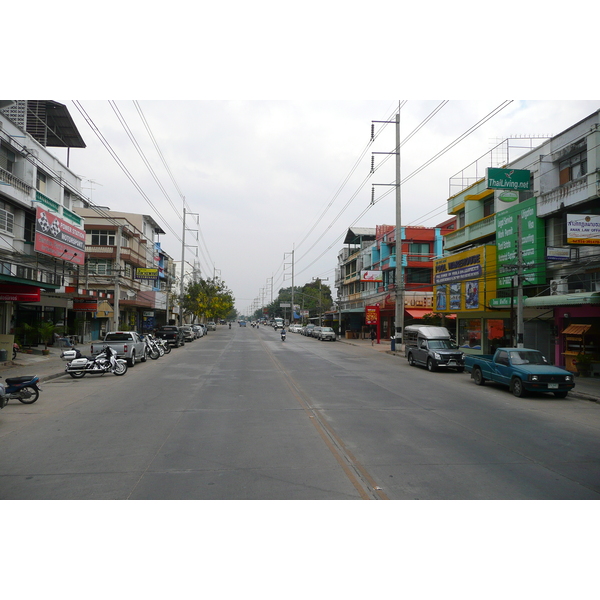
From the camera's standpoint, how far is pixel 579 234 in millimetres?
19078

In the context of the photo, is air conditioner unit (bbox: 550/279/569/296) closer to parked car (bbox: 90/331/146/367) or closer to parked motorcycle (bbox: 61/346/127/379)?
parked motorcycle (bbox: 61/346/127/379)

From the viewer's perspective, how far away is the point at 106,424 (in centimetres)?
1059

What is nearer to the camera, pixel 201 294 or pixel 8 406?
pixel 8 406

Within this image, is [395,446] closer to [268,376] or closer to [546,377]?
[546,377]

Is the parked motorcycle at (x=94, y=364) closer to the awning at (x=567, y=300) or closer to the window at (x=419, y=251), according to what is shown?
the awning at (x=567, y=300)

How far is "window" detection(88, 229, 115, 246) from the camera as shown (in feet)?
155

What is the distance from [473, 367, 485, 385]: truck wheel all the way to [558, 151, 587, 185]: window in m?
10.9

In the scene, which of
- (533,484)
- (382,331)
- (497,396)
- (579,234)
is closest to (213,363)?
(497,396)

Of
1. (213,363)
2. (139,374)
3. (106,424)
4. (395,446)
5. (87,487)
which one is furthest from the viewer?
(213,363)

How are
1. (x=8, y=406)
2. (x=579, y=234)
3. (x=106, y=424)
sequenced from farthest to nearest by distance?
(x=579, y=234) → (x=8, y=406) → (x=106, y=424)

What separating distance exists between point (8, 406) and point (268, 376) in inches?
371

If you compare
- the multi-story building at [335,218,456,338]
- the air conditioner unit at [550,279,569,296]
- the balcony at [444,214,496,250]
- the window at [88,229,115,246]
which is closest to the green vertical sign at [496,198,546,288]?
the air conditioner unit at [550,279,569,296]

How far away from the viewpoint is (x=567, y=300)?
808 inches

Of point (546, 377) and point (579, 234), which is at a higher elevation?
point (579, 234)
